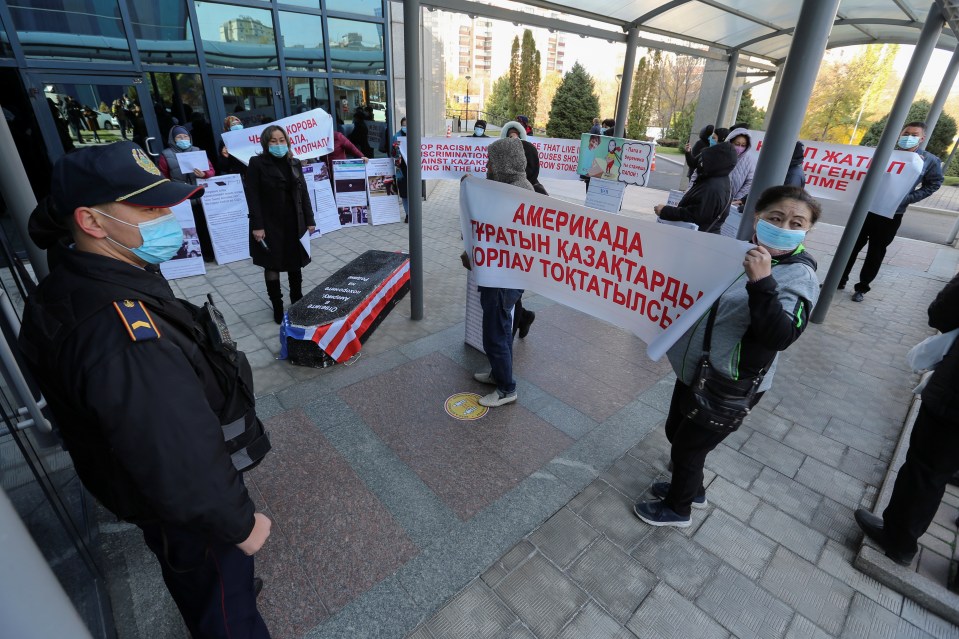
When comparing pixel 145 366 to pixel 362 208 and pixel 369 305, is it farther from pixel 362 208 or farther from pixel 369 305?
pixel 362 208

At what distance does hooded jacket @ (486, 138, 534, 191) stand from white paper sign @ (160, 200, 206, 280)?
4971mm

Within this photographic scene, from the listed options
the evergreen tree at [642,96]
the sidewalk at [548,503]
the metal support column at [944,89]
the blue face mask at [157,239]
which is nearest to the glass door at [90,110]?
the sidewalk at [548,503]

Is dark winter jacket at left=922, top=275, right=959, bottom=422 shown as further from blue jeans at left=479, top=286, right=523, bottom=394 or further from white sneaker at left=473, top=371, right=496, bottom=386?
white sneaker at left=473, top=371, right=496, bottom=386

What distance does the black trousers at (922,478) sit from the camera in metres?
2.40

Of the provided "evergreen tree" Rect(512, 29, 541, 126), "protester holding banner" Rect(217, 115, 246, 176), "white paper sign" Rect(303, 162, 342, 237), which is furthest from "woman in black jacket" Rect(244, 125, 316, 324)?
"evergreen tree" Rect(512, 29, 541, 126)

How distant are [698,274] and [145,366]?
8.05 ft

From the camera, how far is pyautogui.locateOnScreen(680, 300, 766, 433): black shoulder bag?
7.58ft

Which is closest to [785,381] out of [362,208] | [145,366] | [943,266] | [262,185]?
[145,366]

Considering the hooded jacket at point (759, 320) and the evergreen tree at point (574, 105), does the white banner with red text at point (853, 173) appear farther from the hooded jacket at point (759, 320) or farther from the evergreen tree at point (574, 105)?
the evergreen tree at point (574, 105)

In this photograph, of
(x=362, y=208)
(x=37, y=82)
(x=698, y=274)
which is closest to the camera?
(x=698, y=274)

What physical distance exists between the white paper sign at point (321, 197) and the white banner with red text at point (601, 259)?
214 inches

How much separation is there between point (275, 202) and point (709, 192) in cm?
451

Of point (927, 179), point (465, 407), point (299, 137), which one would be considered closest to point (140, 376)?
point (465, 407)

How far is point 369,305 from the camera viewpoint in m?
5.00
